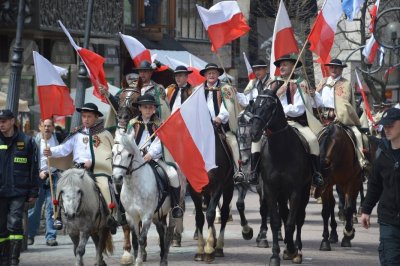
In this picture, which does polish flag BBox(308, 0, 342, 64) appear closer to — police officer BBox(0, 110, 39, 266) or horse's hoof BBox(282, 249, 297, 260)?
horse's hoof BBox(282, 249, 297, 260)

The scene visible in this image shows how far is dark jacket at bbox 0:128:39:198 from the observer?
14.0 metres

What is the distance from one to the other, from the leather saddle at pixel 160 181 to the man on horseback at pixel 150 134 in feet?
0.24

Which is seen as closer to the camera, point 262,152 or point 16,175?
point 16,175

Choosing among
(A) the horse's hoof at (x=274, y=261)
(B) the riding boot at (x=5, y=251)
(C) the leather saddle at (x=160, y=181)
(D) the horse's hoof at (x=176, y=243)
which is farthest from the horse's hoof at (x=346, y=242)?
(B) the riding boot at (x=5, y=251)

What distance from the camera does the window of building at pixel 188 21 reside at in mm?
42344

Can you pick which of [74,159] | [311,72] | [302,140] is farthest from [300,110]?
[311,72]

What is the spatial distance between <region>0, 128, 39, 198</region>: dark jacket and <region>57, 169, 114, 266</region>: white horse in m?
0.43

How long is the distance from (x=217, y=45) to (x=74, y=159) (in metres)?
4.48

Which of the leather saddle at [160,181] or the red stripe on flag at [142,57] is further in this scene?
the red stripe on flag at [142,57]

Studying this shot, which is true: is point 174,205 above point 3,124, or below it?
below

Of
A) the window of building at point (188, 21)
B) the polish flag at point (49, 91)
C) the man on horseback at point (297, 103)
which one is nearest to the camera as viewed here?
the polish flag at point (49, 91)

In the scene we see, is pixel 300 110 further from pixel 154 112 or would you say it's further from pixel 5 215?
pixel 5 215

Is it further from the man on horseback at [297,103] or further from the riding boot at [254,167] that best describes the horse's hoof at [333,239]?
the riding boot at [254,167]

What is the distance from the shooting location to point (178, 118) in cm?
1465
